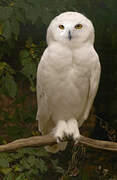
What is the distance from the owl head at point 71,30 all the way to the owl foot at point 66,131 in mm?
396

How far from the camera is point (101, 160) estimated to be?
2.26m

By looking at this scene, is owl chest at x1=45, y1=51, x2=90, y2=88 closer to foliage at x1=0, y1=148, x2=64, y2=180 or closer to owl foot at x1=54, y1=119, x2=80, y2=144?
owl foot at x1=54, y1=119, x2=80, y2=144

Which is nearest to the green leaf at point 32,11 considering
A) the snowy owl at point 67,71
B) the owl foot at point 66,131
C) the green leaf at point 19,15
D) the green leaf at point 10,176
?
the green leaf at point 19,15

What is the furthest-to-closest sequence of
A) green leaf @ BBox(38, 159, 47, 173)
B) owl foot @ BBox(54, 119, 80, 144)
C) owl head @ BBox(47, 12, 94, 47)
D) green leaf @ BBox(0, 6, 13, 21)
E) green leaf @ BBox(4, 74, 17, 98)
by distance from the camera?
1. green leaf @ BBox(38, 159, 47, 173)
2. green leaf @ BBox(4, 74, 17, 98)
3. green leaf @ BBox(0, 6, 13, 21)
4. owl foot @ BBox(54, 119, 80, 144)
5. owl head @ BBox(47, 12, 94, 47)

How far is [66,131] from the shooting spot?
1662 mm

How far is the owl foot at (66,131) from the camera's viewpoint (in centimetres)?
164

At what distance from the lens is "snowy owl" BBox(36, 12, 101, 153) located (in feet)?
4.98

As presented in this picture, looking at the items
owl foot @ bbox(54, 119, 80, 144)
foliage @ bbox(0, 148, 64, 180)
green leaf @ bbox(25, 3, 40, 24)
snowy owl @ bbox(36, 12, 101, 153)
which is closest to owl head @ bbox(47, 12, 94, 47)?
snowy owl @ bbox(36, 12, 101, 153)

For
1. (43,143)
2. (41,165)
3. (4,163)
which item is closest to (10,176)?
(4,163)

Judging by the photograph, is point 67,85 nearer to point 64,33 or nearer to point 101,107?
point 64,33

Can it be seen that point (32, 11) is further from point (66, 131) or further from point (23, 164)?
point (23, 164)

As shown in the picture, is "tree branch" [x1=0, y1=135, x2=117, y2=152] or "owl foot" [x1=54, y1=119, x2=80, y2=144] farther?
"owl foot" [x1=54, y1=119, x2=80, y2=144]

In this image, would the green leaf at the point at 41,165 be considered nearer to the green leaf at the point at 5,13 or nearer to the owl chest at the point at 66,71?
the owl chest at the point at 66,71

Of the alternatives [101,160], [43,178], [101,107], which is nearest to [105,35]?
[101,107]
